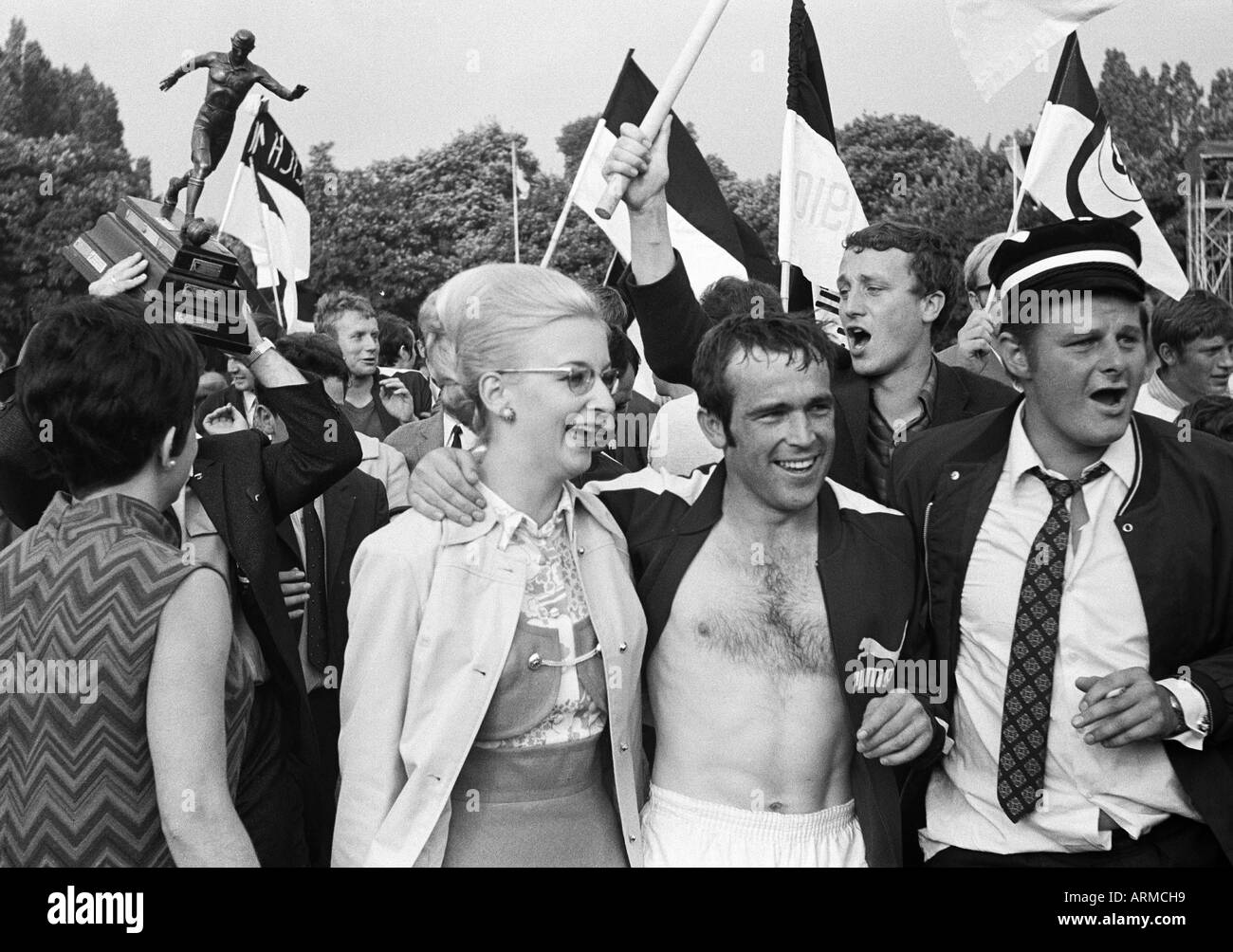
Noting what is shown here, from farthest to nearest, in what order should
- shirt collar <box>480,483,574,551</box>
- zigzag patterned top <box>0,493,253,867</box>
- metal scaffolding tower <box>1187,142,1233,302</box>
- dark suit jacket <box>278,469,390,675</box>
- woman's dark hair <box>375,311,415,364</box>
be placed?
metal scaffolding tower <box>1187,142,1233,302</box> < woman's dark hair <box>375,311,415,364</box> < dark suit jacket <box>278,469,390,675</box> < shirt collar <box>480,483,574,551</box> < zigzag patterned top <box>0,493,253,867</box>

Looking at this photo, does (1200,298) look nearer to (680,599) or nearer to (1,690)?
(680,599)

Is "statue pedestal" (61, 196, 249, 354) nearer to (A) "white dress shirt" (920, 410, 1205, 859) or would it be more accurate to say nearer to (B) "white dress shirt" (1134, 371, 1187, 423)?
(A) "white dress shirt" (920, 410, 1205, 859)

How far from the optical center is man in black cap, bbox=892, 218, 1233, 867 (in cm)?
322

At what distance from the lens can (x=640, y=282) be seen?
13.0 ft

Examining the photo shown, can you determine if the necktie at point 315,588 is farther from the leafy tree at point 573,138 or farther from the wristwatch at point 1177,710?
the leafy tree at point 573,138

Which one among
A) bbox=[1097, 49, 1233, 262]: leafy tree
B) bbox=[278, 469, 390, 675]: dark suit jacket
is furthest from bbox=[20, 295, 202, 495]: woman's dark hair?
bbox=[1097, 49, 1233, 262]: leafy tree

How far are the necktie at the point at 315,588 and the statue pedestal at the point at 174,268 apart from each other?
1309 mm

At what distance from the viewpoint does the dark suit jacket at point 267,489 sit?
12.1ft

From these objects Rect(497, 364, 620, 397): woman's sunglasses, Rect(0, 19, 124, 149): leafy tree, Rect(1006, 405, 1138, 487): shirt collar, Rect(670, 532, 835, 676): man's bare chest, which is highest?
Rect(0, 19, 124, 149): leafy tree

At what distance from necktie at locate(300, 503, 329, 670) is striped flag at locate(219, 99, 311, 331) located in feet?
26.8

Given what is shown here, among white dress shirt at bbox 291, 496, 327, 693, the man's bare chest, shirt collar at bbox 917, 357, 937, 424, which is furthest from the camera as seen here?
white dress shirt at bbox 291, 496, 327, 693

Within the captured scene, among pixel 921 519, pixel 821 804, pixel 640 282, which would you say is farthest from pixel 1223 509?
pixel 640 282

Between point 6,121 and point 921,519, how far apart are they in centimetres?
5172

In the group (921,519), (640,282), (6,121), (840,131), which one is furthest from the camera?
(840,131)
